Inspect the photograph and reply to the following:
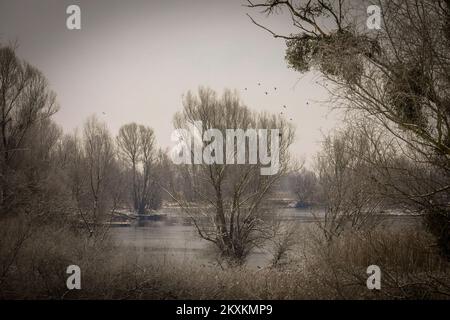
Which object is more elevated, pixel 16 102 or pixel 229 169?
pixel 16 102

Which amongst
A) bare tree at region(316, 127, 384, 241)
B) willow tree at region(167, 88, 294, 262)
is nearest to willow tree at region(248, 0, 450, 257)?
bare tree at region(316, 127, 384, 241)

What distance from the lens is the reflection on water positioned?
45.7ft

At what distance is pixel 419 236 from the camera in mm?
7961

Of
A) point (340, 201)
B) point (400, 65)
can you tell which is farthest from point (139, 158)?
point (400, 65)

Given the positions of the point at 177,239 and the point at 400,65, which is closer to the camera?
the point at 400,65

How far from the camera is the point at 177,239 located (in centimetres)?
1931

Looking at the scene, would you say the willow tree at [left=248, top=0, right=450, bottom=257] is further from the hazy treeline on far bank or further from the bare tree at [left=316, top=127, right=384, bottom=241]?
the bare tree at [left=316, top=127, right=384, bottom=241]

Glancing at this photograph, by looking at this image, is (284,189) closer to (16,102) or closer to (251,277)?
(251,277)

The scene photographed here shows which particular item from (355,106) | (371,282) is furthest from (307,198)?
(355,106)

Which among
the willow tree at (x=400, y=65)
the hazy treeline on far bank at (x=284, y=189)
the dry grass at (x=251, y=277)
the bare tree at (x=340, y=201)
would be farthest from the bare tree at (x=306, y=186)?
the willow tree at (x=400, y=65)
